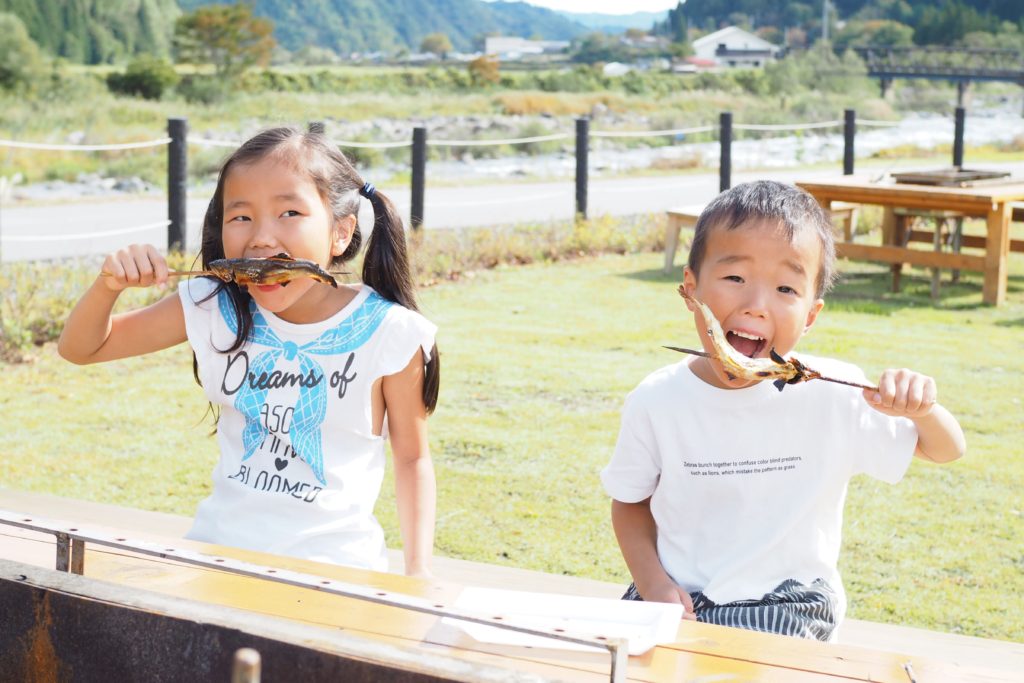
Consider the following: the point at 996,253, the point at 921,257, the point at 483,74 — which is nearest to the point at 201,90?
the point at 483,74

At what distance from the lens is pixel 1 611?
4.67ft

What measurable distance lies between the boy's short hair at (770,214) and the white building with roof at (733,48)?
4740 inches

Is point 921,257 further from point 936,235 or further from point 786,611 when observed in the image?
point 786,611

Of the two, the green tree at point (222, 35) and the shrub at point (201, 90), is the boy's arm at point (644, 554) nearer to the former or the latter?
the shrub at point (201, 90)

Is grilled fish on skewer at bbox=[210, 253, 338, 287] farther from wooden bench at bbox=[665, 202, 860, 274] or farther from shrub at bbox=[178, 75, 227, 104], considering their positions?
shrub at bbox=[178, 75, 227, 104]

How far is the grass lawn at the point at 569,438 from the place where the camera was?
12.7 ft

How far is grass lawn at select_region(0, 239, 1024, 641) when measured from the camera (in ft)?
12.7

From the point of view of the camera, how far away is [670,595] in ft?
6.92

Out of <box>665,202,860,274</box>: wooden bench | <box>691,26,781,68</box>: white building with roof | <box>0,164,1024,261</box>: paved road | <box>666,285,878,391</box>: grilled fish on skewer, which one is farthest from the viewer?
<box>691,26,781,68</box>: white building with roof

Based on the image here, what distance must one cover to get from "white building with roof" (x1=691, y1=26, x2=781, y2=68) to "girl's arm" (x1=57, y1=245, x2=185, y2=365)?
120263 mm

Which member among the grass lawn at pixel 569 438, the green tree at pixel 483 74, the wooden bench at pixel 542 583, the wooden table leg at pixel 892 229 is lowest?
the grass lawn at pixel 569 438

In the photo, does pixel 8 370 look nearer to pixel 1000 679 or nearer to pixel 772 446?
pixel 772 446

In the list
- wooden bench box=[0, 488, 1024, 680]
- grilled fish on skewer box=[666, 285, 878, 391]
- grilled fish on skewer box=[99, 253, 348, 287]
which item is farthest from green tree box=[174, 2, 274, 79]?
grilled fish on skewer box=[666, 285, 878, 391]

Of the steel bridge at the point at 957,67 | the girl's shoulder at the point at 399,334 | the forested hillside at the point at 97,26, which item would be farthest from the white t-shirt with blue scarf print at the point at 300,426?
the forested hillside at the point at 97,26
